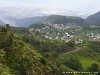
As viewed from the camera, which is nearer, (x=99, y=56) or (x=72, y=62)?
(x=72, y=62)

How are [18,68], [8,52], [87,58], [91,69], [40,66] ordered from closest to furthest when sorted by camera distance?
[18,68], [8,52], [40,66], [91,69], [87,58]

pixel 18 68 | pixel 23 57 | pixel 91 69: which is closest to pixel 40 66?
pixel 23 57

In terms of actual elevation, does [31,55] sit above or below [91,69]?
above

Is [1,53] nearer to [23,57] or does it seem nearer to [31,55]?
[23,57]

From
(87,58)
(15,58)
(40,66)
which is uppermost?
(15,58)

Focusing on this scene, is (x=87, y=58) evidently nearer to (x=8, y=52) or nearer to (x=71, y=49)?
(x=71, y=49)

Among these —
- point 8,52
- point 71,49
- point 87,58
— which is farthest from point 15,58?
point 71,49

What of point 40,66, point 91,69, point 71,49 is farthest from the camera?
point 71,49

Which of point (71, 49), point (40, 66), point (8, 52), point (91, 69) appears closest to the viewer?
point (8, 52)

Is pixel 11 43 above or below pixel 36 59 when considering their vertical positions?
above
